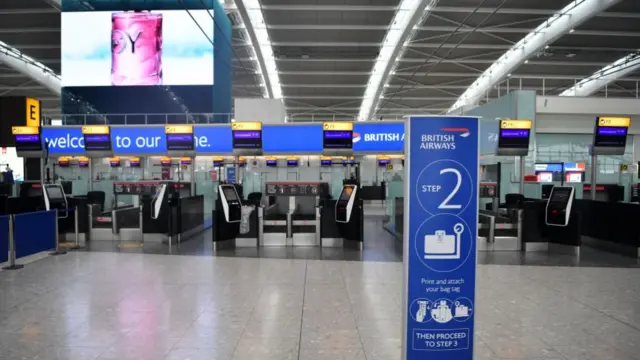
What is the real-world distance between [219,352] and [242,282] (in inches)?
106

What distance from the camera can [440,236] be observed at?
2.78 meters

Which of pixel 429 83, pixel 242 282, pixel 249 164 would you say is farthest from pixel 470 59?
pixel 242 282

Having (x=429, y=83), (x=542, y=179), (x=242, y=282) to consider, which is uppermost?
(x=429, y=83)

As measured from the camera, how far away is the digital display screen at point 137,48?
20656mm

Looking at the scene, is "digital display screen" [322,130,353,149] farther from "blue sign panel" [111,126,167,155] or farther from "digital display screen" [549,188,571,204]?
"blue sign panel" [111,126,167,155]

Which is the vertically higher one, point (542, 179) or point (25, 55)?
point (25, 55)

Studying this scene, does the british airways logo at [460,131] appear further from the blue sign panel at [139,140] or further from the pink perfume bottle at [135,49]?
the pink perfume bottle at [135,49]

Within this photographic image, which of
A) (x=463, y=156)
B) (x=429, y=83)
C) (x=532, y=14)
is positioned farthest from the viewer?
(x=429, y=83)

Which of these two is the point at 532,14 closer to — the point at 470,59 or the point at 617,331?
the point at 470,59

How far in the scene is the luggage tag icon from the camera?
278 centimetres

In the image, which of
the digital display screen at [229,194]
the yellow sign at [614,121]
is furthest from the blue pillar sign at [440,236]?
the yellow sign at [614,121]

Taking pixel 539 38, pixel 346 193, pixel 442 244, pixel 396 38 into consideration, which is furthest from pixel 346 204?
pixel 539 38

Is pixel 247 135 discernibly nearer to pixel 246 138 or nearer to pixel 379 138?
pixel 246 138

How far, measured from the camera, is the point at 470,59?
26578 millimetres
